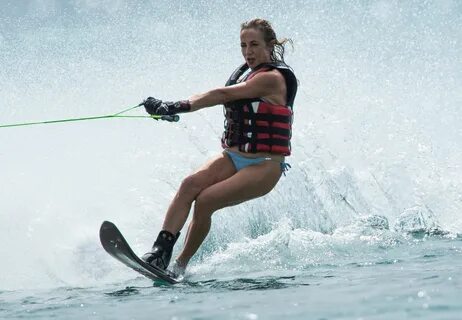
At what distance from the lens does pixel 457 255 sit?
661 centimetres

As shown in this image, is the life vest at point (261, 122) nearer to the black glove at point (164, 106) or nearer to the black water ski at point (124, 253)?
the black glove at point (164, 106)

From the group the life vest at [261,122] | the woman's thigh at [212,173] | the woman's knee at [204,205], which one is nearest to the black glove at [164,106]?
the life vest at [261,122]

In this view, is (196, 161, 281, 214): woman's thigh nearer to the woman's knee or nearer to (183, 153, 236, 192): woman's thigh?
the woman's knee

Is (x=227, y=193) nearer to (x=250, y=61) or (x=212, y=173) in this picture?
(x=212, y=173)

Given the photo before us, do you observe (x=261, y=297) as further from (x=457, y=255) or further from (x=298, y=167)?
(x=298, y=167)

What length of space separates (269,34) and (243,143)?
38.8 inches

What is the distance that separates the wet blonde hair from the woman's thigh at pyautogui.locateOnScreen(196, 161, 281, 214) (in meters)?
1.01

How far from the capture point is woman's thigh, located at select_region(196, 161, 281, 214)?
6176mm

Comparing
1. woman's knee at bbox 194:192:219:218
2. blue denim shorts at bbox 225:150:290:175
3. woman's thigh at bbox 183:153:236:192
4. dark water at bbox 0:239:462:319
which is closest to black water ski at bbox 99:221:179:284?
dark water at bbox 0:239:462:319

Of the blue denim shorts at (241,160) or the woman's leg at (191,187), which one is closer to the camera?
the woman's leg at (191,187)

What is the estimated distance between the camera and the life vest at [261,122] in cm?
626

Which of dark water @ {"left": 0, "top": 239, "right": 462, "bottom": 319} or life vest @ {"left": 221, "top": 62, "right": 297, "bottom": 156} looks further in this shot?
life vest @ {"left": 221, "top": 62, "right": 297, "bottom": 156}

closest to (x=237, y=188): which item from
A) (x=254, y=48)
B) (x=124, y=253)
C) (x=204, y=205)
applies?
(x=204, y=205)

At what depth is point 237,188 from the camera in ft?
20.3
